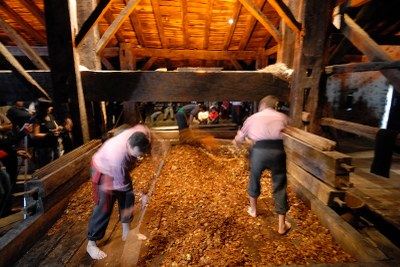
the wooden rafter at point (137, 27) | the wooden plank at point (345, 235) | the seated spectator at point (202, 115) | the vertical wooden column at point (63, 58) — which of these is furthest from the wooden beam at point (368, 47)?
the seated spectator at point (202, 115)

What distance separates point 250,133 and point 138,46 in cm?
694

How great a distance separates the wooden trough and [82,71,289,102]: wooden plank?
129cm

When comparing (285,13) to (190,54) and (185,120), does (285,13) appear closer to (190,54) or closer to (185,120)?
(185,120)

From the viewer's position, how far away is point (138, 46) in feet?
28.0

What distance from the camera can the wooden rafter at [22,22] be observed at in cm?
630

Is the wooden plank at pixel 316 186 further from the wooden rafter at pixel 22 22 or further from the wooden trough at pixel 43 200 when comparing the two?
the wooden rafter at pixel 22 22

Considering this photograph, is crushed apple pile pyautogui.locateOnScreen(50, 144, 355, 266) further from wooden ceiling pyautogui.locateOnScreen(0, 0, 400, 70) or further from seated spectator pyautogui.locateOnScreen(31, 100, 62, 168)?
wooden ceiling pyautogui.locateOnScreen(0, 0, 400, 70)

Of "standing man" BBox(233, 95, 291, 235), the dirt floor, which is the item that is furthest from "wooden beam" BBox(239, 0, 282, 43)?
the dirt floor

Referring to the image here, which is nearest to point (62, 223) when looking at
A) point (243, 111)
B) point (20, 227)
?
point (20, 227)

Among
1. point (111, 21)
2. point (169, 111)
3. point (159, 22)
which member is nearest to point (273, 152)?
point (159, 22)

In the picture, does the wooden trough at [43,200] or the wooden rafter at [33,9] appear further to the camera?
the wooden rafter at [33,9]

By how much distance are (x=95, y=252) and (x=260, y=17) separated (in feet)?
17.4

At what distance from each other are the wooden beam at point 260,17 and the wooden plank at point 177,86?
1199mm

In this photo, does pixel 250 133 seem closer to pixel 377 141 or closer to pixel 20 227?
pixel 377 141
